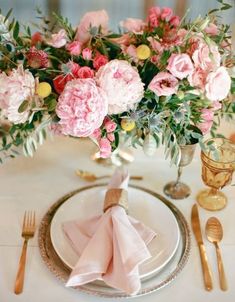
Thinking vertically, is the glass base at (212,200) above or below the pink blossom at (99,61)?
below

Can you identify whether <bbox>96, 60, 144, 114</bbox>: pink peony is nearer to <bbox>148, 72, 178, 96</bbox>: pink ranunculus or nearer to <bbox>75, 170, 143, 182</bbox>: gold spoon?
<bbox>148, 72, 178, 96</bbox>: pink ranunculus

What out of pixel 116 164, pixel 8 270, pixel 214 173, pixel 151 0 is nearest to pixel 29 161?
pixel 116 164

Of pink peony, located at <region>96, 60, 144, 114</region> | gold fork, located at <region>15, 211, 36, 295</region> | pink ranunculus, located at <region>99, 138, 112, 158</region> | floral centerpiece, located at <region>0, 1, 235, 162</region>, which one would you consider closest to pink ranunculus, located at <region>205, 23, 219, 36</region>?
floral centerpiece, located at <region>0, 1, 235, 162</region>

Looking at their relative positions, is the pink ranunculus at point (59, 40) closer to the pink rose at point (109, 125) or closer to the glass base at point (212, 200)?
the pink rose at point (109, 125)

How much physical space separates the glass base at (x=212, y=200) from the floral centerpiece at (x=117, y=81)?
0.19 metres

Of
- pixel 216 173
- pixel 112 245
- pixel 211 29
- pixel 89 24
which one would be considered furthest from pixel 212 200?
pixel 89 24

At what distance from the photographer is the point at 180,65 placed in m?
0.78

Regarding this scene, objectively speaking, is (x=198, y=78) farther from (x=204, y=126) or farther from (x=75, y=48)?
(x=75, y=48)

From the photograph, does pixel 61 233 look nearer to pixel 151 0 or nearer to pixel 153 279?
pixel 153 279

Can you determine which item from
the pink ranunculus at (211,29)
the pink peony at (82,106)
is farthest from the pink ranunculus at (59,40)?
the pink ranunculus at (211,29)

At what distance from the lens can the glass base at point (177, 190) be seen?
41.3 inches

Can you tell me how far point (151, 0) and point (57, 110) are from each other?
218 cm

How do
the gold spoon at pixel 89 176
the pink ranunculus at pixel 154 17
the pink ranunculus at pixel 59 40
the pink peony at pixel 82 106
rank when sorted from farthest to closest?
the gold spoon at pixel 89 176
the pink ranunculus at pixel 154 17
the pink ranunculus at pixel 59 40
the pink peony at pixel 82 106

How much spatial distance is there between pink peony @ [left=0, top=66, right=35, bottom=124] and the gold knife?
0.48 m
